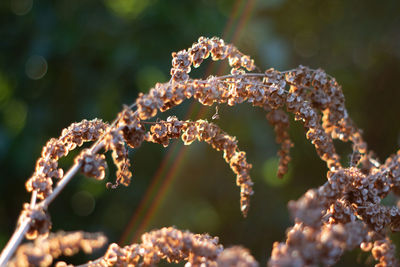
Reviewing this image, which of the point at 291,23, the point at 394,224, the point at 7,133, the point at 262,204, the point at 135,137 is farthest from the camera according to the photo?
the point at 291,23

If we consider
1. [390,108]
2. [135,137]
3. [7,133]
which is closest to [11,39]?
[7,133]

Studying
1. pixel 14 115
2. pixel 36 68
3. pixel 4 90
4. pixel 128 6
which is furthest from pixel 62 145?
pixel 128 6

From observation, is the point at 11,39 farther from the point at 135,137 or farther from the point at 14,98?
the point at 135,137

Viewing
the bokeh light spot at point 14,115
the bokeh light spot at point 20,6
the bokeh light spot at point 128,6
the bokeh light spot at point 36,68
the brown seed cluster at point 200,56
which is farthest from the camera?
the bokeh light spot at point 128,6

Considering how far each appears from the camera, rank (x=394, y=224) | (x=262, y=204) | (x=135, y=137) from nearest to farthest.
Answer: (x=135, y=137)
(x=394, y=224)
(x=262, y=204)

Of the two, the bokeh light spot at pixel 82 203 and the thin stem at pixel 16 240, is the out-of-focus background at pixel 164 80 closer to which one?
the bokeh light spot at pixel 82 203

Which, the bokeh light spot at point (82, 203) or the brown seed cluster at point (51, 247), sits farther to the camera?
the bokeh light spot at point (82, 203)

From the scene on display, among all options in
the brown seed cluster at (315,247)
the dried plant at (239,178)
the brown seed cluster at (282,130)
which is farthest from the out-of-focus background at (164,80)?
the brown seed cluster at (315,247)
